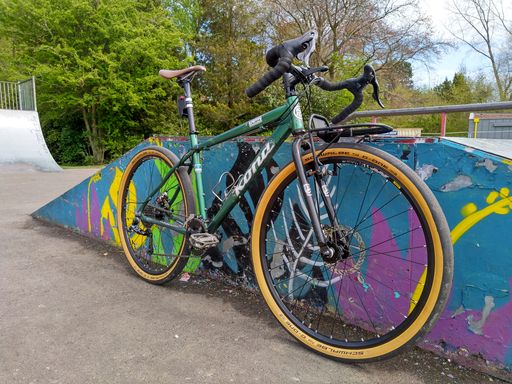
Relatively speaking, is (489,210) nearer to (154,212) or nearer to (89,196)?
(154,212)

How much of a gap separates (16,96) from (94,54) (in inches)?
145

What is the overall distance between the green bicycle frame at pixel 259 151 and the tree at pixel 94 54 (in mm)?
16374

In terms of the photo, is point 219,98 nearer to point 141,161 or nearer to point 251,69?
point 251,69

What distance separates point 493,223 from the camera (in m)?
1.81

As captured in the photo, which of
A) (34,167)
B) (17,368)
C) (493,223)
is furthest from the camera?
(34,167)

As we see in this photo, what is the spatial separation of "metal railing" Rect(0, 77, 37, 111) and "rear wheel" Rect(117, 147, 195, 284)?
45.0 ft

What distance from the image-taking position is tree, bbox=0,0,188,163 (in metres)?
16.6

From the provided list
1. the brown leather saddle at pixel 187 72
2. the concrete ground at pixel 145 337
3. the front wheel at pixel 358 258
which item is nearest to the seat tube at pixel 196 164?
the brown leather saddle at pixel 187 72

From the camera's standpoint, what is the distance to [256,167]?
2.34 m

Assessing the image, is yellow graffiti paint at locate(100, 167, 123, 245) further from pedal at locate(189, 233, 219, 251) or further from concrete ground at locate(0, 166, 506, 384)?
pedal at locate(189, 233, 219, 251)

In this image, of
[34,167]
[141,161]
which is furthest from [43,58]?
[141,161]

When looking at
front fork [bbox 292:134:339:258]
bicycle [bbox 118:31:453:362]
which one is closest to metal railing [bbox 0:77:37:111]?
bicycle [bbox 118:31:453:362]

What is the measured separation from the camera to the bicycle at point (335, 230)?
1747mm

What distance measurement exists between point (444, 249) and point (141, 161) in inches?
95.8
